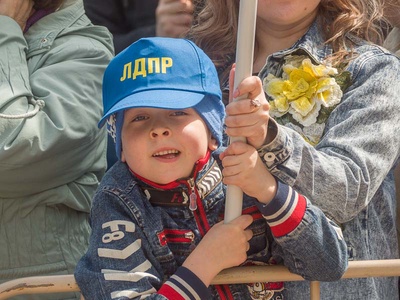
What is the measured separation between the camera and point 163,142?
246 centimetres

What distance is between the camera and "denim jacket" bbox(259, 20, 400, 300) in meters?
2.49

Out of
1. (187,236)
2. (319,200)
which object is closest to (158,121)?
(187,236)

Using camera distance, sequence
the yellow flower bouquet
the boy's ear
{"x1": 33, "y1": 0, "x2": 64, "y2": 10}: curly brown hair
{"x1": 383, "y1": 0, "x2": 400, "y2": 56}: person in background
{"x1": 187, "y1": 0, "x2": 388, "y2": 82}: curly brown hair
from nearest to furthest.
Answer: the boy's ear < the yellow flower bouquet < {"x1": 187, "y1": 0, "x2": 388, "y2": 82}: curly brown hair < {"x1": 383, "y1": 0, "x2": 400, "y2": 56}: person in background < {"x1": 33, "y1": 0, "x2": 64, "y2": 10}: curly brown hair

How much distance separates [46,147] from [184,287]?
0.88 metres

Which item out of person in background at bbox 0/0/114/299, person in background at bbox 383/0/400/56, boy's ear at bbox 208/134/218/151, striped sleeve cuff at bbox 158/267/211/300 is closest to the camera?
striped sleeve cuff at bbox 158/267/211/300

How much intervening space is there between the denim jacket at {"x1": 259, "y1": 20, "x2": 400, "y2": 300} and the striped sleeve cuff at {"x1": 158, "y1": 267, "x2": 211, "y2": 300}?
330 millimetres

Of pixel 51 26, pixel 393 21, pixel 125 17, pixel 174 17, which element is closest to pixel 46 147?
pixel 51 26

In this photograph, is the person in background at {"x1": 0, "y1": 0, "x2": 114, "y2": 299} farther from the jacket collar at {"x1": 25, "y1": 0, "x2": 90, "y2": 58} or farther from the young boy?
the young boy

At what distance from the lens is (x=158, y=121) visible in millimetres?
2494

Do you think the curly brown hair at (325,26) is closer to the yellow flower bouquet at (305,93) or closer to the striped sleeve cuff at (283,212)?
the yellow flower bouquet at (305,93)

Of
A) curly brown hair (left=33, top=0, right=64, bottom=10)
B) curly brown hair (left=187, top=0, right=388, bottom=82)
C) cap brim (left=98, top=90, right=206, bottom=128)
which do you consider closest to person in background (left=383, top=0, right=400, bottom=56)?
curly brown hair (left=187, top=0, right=388, bottom=82)

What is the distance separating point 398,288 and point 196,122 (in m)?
1.03

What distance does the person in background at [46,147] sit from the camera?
10.1ft

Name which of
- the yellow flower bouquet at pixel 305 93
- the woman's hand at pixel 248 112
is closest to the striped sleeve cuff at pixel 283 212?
the woman's hand at pixel 248 112
